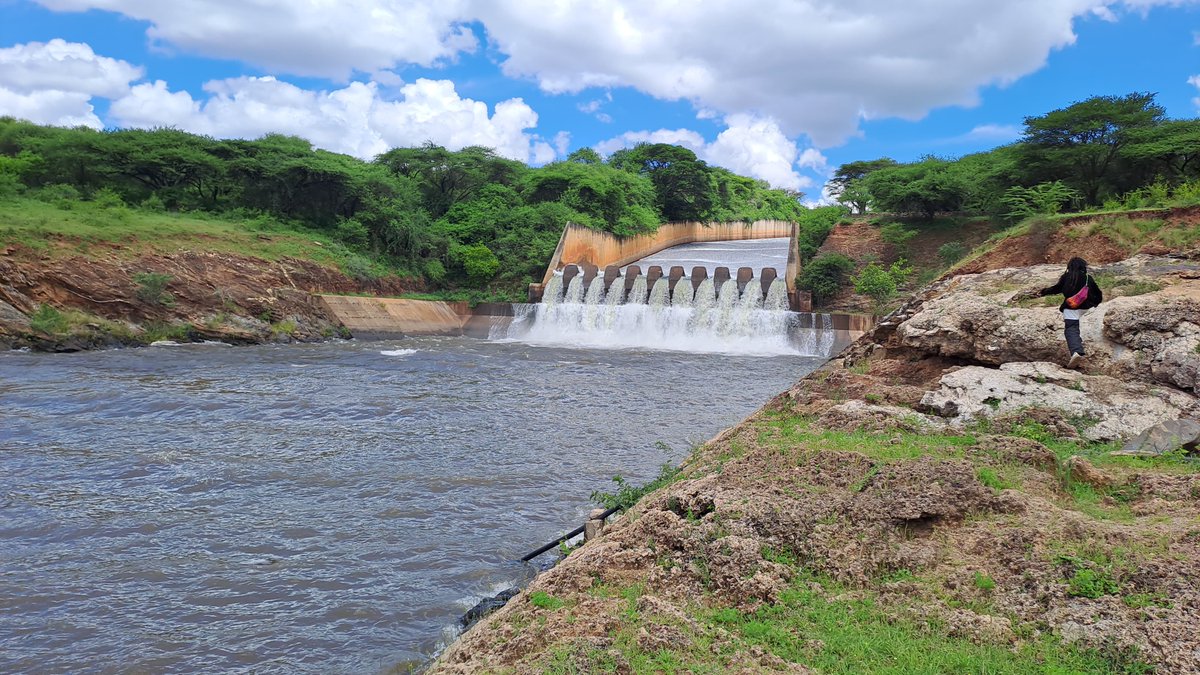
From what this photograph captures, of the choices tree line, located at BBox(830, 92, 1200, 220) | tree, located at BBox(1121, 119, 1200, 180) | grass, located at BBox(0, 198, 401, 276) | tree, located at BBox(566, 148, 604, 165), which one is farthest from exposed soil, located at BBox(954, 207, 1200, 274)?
tree, located at BBox(566, 148, 604, 165)

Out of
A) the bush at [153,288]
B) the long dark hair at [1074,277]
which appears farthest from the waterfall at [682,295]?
the long dark hair at [1074,277]

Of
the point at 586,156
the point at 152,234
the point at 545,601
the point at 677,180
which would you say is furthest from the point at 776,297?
the point at 586,156

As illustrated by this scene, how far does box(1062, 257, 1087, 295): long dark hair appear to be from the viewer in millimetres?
7070

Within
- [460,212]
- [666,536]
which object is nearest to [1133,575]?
[666,536]

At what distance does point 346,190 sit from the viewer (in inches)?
1287

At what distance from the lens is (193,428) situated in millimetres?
11695

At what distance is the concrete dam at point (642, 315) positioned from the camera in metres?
24.8

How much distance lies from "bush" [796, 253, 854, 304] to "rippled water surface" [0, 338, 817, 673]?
10955 millimetres

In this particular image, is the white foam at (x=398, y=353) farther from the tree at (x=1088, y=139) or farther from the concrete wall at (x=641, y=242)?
the tree at (x=1088, y=139)

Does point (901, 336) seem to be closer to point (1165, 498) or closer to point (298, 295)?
point (1165, 498)

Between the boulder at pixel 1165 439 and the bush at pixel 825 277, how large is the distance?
22420 mm

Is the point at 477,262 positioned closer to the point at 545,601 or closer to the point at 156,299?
the point at 156,299

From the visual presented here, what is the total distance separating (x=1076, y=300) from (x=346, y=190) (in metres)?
30.8

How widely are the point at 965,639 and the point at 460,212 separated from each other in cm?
3589
